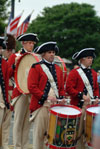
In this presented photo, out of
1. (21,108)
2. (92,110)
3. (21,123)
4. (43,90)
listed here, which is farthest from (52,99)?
(21,123)

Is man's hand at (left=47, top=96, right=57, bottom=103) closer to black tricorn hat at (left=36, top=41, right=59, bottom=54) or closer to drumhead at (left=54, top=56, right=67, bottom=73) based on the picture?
black tricorn hat at (left=36, top=41, right=59, bottom=54)

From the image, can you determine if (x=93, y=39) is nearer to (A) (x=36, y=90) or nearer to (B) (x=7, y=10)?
(B) (x=7, y=10)

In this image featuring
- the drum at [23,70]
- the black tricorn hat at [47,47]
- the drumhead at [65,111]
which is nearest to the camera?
the drumhead at [65,111]

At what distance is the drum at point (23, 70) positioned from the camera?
20.6ft

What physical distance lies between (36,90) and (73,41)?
147 feet

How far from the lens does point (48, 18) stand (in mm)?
55562

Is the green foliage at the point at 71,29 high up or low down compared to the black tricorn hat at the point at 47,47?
up

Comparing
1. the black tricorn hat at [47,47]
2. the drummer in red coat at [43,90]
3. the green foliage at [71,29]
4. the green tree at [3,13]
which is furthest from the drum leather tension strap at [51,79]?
the green foliage at [71,29]

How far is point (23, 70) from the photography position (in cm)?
654

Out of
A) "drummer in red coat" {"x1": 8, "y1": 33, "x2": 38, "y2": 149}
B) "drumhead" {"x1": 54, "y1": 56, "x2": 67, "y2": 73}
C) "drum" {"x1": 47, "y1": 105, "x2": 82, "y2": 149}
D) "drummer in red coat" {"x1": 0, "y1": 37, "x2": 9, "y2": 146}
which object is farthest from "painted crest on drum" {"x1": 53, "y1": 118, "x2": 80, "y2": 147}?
"drumhead" {"x1": 54, "y1": 56, "x2": 67, "y2": 73}

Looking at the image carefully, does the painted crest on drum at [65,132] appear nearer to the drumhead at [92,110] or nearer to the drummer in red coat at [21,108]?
the drumhead at [92,110]

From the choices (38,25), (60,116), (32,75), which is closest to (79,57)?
(32,75)

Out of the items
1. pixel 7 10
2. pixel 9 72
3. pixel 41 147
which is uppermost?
pixel 7 10

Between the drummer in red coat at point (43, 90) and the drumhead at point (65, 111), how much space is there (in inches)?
7.5
